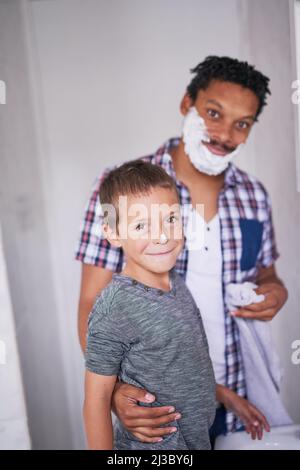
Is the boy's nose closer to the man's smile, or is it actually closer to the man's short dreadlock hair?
the man's smile

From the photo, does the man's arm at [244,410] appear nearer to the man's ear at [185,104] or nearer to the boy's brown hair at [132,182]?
the boy's brown hair at [132,182]

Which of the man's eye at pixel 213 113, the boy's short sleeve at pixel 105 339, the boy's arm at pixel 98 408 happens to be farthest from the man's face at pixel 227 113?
the boy's arm at pixel 98 408

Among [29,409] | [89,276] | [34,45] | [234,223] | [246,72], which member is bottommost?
[29,409]

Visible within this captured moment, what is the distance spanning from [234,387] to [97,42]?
102cm

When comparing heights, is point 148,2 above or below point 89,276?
above

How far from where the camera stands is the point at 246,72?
1.20 meters

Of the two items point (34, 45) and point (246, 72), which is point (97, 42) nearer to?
point (34, 45)

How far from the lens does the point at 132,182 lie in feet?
3.11

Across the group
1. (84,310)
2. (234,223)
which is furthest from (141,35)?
(84,310)

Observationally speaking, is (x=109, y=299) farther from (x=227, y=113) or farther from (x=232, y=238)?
(x=227, y=113)

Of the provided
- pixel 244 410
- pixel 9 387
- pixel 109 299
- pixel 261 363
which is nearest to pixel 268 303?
pixel 261 363

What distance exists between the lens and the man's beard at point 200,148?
3.98ft

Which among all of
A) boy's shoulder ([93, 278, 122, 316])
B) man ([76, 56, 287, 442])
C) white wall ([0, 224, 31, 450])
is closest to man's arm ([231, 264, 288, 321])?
man ([76, 56, 287, 442])

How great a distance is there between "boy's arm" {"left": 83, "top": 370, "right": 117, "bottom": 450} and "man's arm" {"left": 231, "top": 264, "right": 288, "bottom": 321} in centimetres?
43
